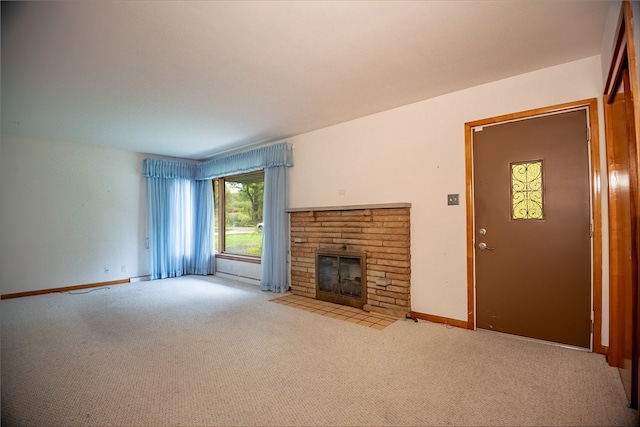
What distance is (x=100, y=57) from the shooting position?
2.39 meters

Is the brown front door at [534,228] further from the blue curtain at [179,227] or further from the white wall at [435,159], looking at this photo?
the blue curtain at [179,227]

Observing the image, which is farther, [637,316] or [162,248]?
[162,248]

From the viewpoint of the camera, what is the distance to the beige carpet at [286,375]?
1698 millimetres

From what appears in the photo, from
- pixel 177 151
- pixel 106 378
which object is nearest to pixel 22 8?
pixel 106 378

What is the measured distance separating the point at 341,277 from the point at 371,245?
25.0 inches

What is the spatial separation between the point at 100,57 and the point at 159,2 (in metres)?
0.98

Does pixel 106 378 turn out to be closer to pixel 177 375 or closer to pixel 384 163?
pixel 177 375

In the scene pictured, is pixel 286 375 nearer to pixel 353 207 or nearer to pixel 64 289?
pixel 353 207

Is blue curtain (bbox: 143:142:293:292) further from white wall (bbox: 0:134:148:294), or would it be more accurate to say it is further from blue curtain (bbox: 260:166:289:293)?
white wall (bbox: 0:134:148:294)

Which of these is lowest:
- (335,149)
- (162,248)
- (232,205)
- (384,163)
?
(162,248)

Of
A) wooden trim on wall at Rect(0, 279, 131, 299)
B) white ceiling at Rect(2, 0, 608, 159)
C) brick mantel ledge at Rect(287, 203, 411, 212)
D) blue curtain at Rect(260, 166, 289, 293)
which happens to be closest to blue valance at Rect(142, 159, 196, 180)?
white ceiling at Rect(2, 0, 608, 159)

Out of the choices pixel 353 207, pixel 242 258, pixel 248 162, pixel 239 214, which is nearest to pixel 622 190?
pixel 353 207

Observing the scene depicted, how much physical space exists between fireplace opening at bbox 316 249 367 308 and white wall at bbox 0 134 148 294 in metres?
3.60

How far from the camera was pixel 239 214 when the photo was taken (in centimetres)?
602
